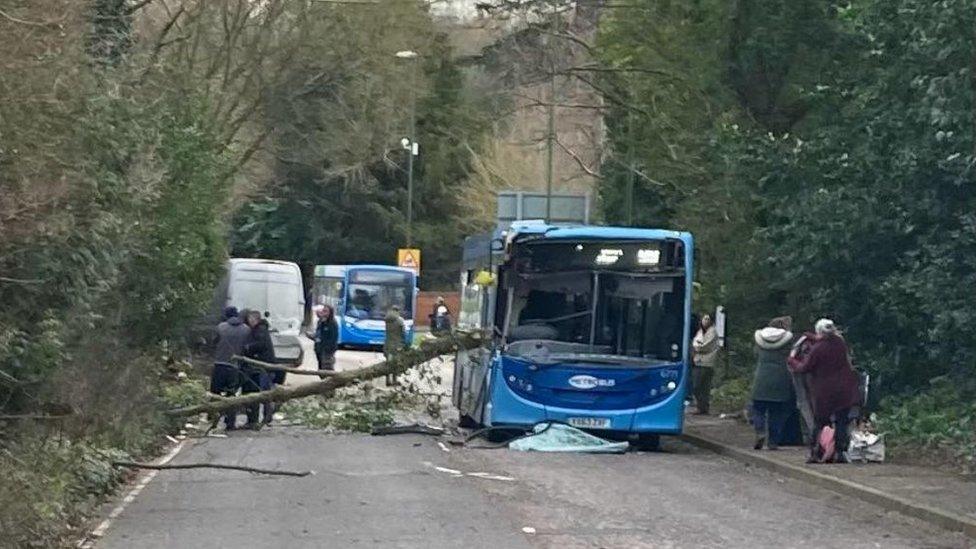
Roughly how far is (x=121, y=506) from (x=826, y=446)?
846cm

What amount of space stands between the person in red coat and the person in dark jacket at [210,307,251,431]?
28.4ft

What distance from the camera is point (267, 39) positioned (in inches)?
1570

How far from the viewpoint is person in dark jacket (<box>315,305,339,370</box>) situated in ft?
122

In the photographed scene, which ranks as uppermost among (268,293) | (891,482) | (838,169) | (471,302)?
(838,169)

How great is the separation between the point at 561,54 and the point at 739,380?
8229 millimetres

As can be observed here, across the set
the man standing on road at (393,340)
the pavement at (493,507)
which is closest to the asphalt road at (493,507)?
the pavement at (493,507)

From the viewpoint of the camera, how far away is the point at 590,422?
23.8 m

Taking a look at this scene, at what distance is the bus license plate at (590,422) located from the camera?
23.7 metres

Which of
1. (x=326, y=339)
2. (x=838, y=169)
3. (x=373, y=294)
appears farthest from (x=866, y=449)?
(x=373, y=294)

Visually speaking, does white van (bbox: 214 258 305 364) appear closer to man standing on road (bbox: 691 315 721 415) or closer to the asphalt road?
man standing on road (bbox: 691 315 721 415)

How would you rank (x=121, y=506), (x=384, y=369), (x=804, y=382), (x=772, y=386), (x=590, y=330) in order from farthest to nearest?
1. (x=384, y=369)
2. (x=590, y=330)
3. (x=772, y=386)
4. (x=804, y=382)
5. (x=121, y=506)

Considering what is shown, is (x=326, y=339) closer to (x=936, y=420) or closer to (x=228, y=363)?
(x=228, y=363)

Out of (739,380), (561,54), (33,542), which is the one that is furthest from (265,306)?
(33,542)

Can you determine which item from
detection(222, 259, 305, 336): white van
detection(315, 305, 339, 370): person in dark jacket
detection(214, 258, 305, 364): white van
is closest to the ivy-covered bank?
detection(315, 305, 339, 370): person in dark jacket
